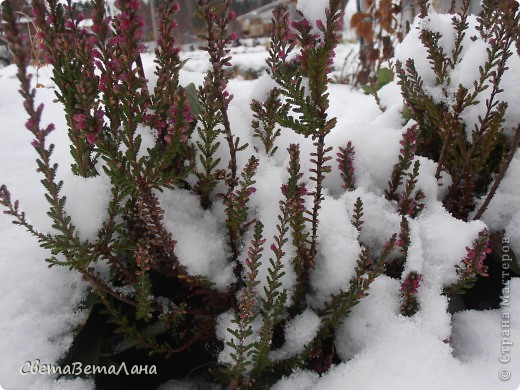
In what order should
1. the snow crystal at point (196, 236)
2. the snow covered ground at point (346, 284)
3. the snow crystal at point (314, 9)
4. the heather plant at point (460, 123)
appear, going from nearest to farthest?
the snow crystal at point (314, 9)
the snow covered ground at point (346, 284)
the snow crystal at point (196, 236)
the heather plant at point (460, 123)

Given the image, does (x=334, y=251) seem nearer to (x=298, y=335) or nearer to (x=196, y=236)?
(x=298, y=335)

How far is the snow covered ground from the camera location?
1.15m

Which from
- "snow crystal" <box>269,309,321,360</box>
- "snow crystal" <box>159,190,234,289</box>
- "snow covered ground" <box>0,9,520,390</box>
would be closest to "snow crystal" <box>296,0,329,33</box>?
"snow covered ground" <box>0,9,520,390</box>

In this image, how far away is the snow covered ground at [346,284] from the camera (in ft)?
3.76

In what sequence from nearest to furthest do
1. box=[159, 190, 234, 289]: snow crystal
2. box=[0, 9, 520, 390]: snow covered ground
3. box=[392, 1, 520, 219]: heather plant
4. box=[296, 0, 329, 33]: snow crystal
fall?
box=[296, 0, 329, 33]: snow crystal < box=[0, 9, 520, 390]: snow covered ground < box=[159, 190, 234, 289]: snow crystal < box=[392, 1, 520, 219]: heather plant

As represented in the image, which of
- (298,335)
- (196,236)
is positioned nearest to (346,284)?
(298,335)

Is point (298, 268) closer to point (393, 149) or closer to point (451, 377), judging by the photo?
point (451, 377)

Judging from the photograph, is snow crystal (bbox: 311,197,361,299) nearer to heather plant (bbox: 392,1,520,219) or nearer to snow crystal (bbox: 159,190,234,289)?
snow crystal (bbox: 159,190,234,289)

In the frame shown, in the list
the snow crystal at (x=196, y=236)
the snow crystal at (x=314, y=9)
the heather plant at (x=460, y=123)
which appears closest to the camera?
the snow crystal at (x=314, y=9)

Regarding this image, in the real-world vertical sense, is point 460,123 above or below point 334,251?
above

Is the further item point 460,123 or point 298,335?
point 460,123

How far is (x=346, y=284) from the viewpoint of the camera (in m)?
1.27

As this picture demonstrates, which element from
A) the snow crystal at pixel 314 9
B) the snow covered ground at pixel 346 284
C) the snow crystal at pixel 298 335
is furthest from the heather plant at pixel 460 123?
the snow crystal at pixel 298 335

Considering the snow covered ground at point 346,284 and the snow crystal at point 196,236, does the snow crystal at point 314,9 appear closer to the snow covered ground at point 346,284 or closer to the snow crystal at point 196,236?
the snow covered ground at point 346,284
